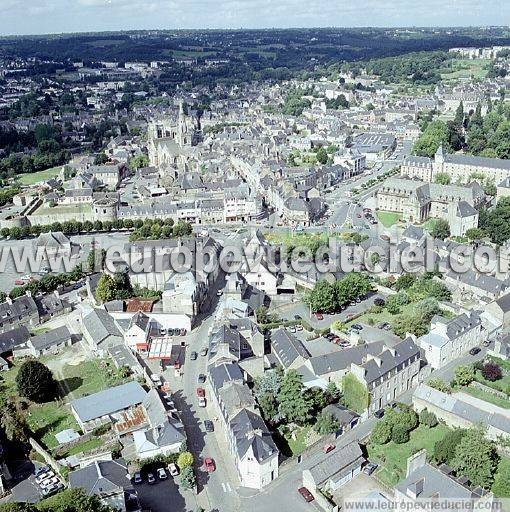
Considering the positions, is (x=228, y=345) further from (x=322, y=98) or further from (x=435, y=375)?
(x=322, y=98)

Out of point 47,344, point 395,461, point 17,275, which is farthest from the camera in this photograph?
point 17,275

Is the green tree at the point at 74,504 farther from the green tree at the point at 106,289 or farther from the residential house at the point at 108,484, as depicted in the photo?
the green tree at the point at 106,289

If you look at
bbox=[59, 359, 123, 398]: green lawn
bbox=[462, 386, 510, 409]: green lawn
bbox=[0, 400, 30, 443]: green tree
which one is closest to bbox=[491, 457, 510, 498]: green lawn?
bbox=[462, 386, 510, 409]: green lawn

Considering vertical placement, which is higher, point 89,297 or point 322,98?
point 322,98

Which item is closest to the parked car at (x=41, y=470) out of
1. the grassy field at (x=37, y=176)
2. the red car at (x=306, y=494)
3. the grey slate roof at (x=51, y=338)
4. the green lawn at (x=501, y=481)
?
the grey slate roof at (x=51, y=338)

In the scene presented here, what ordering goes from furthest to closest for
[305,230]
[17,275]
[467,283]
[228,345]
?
[305,230]
[17,275]
[467,283]
[228,345]

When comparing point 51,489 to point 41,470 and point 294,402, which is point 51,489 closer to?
point 41,470

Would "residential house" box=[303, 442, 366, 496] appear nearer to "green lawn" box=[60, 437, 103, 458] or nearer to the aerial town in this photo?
the aerial town

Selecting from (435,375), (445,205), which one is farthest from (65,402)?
(445,205)
